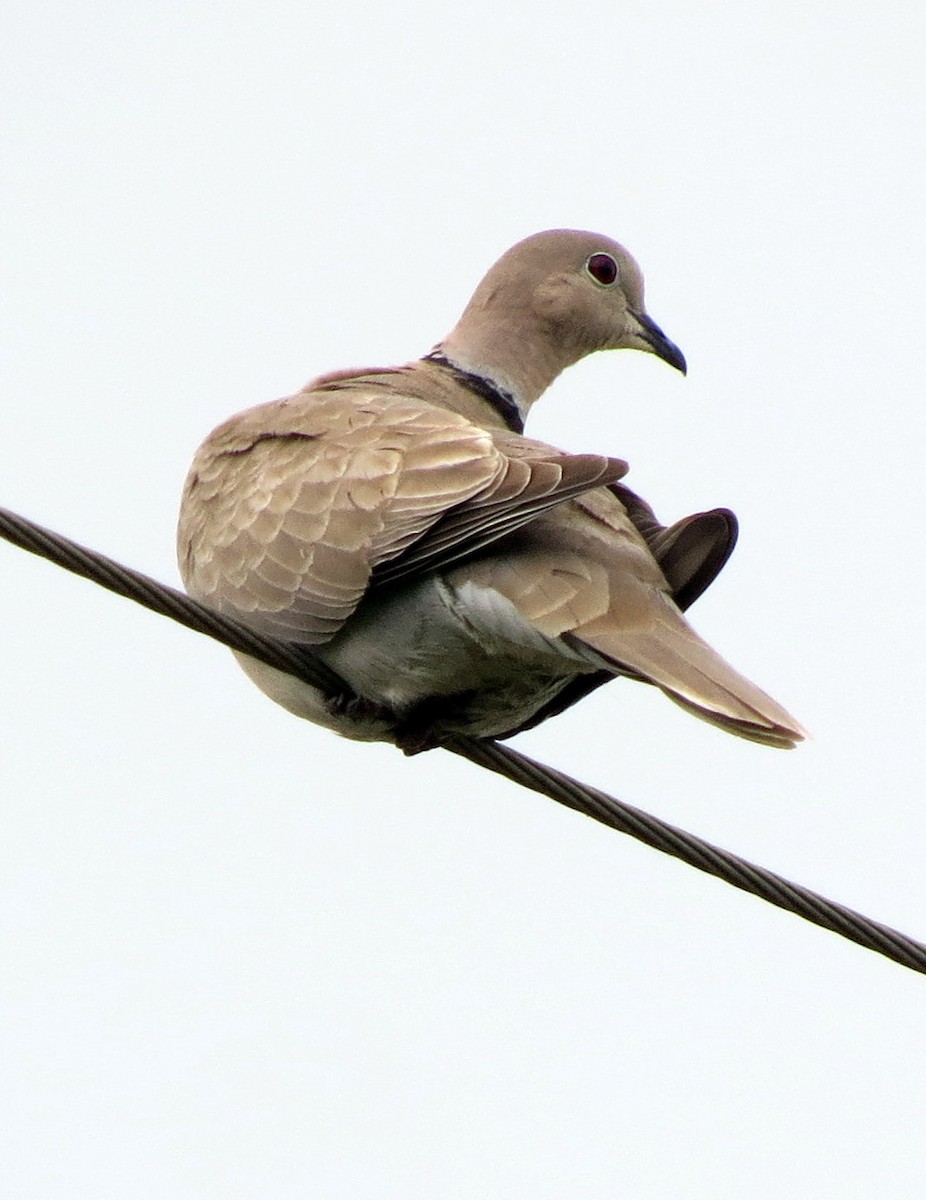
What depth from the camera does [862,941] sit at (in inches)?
145

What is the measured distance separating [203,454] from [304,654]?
86 cm

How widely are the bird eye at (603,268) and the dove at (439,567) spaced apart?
1.43 metres

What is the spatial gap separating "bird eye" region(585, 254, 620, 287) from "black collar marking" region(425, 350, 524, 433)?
0.61 metres

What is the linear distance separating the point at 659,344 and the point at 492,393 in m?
0.87

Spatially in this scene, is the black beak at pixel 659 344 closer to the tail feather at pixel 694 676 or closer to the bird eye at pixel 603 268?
the bird eye at pixel 603 268

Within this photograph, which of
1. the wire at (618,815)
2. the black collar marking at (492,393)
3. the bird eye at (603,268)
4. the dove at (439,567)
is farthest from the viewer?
the bird eye at (603,268)

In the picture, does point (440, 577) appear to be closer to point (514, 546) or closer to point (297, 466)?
point (514, 546)

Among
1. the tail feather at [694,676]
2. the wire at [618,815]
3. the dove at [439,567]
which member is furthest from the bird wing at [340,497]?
the wire at [618,815]

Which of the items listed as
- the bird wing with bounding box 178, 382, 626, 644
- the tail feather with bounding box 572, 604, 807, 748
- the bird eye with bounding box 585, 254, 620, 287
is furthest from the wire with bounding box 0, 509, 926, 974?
the bird eye with bounding box 585, 254, 620, 287

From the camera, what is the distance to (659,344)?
6945 mm

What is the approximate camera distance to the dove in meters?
4.21

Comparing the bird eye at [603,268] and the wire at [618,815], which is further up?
the bird eye at [603,268]

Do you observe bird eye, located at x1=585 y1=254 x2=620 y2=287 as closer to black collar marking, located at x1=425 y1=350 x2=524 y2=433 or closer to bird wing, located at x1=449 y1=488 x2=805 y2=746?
black collar marking, located at x1=425 y1=350 x2=524 y2=433

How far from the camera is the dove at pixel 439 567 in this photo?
Result: 4207 millimetres
